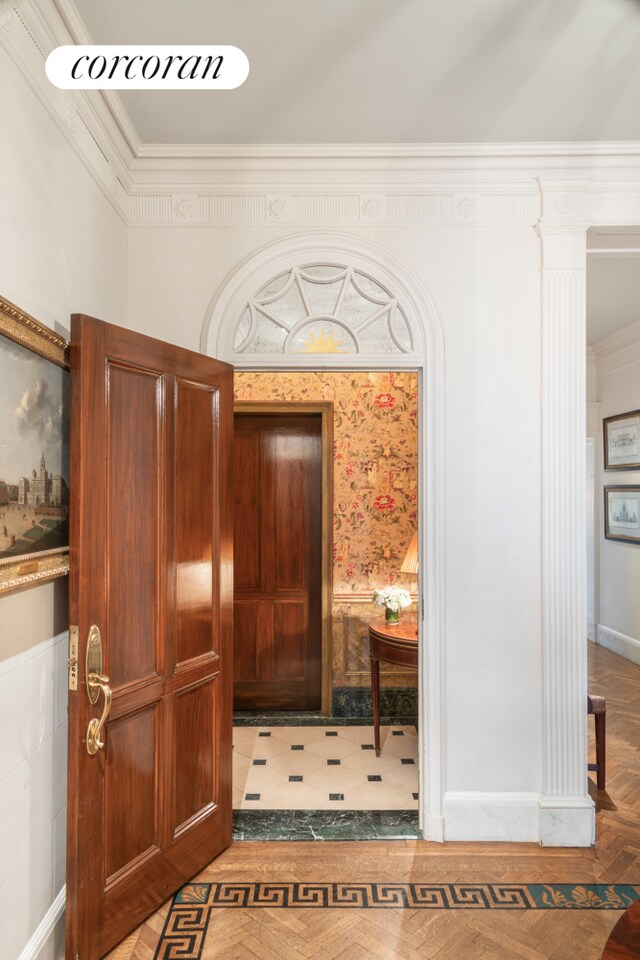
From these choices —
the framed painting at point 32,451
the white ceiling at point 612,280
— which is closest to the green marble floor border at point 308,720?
the framed painting at point 32,451

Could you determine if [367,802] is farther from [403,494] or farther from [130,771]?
[403,494]

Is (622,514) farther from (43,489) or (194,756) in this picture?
(43,489)

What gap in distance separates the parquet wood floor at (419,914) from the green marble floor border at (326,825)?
60 mm

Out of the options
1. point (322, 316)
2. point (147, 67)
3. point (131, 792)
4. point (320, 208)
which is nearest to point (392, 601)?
point (322, 316)

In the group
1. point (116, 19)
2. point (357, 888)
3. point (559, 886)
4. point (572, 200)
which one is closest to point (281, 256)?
point (116, 19)

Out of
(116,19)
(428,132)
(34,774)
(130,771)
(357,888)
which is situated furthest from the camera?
(428,132)

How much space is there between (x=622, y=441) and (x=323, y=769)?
13.9 feet

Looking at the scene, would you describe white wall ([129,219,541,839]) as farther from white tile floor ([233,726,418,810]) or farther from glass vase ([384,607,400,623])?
glass vase ([384,607,400,623])

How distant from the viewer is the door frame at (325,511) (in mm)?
4168

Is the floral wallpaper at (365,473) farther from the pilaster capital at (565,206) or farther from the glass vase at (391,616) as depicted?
the pilaster capital at (565,206)

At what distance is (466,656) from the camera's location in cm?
264

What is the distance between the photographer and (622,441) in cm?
559

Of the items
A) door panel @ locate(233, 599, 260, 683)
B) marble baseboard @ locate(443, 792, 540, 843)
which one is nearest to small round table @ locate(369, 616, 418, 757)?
marble baseboard @ locate(443, 792, 540, 843)

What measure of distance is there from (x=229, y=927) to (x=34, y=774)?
96 centimetres
